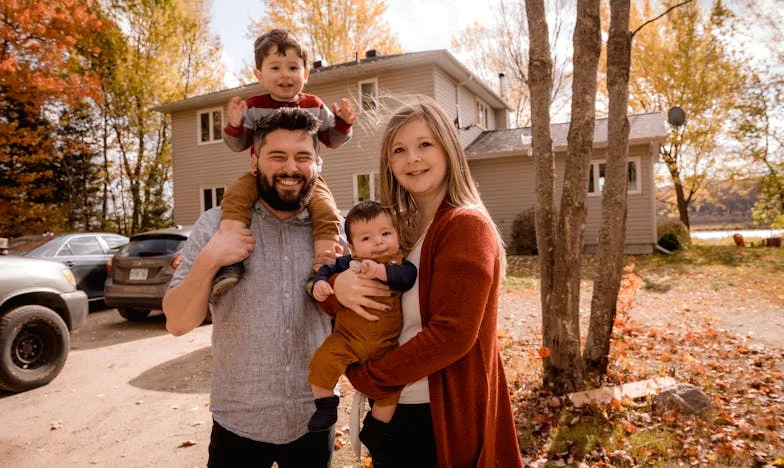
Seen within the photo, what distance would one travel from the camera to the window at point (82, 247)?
9734 mm

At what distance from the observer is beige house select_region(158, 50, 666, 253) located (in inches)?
658

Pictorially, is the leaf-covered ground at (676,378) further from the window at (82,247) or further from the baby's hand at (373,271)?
the window at (82,247)

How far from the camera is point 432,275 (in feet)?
6.00

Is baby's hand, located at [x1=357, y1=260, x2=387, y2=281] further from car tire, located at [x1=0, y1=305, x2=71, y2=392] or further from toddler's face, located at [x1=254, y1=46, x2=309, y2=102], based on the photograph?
car tire, located at [x1=0, y1=305, x2=71, y2=392]

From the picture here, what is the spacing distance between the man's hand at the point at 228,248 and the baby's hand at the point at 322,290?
12.7 inches

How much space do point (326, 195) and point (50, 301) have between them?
221 inches

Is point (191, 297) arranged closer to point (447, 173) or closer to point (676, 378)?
point (447, 173)

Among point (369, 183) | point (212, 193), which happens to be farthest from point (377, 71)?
point (212, 193)

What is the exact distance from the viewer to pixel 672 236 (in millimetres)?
17156

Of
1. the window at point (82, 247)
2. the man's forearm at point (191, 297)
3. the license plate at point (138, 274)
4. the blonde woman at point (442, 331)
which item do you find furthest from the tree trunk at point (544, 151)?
the window at point (82, 247)

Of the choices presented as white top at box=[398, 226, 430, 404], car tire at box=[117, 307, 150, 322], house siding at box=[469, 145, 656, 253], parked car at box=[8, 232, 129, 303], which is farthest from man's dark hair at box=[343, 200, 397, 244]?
house siding at box=[469, 145, 656, 253]

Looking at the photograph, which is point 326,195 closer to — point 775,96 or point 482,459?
point 482,459

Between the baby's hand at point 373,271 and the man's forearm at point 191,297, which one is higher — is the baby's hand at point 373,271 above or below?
above

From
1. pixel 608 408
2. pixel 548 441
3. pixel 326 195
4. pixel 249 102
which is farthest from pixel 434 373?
pixel 608 408
